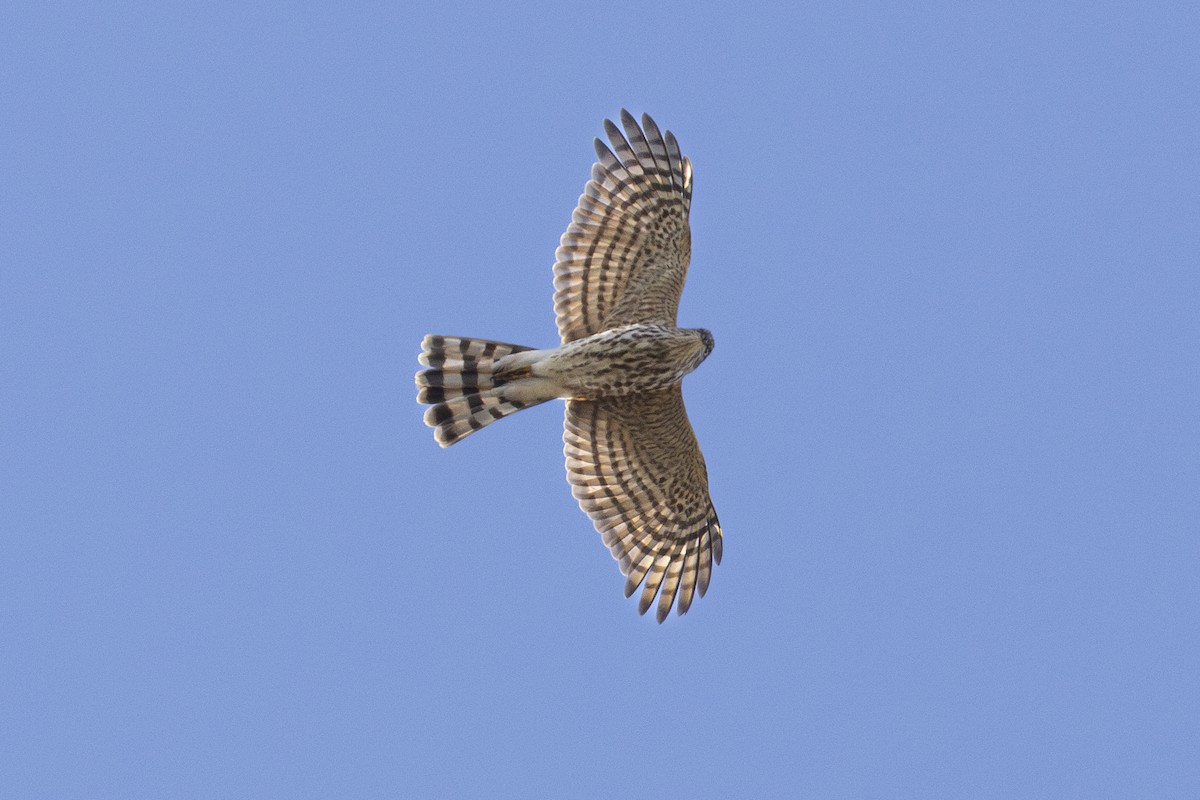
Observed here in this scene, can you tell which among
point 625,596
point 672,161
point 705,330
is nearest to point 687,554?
point 625,596

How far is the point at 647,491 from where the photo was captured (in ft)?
65.8

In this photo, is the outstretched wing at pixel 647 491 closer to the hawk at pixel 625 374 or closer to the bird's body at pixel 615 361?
the hawk at pixel 625 374

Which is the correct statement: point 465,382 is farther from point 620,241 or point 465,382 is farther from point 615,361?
point 620,241

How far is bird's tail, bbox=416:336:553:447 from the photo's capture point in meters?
19.6

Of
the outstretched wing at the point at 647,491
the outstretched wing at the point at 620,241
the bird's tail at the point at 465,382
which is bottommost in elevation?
the outstretched wing at the point at 647,491

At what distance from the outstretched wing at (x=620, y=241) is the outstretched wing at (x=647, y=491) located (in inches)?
29.3

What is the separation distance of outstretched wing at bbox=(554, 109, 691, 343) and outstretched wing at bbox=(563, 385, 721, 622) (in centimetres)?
74

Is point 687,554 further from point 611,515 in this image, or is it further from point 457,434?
point 457,434

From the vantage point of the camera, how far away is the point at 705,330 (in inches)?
781

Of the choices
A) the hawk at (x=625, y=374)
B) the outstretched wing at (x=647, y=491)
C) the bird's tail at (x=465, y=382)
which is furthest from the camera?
the outstretched wing at (x=647, y=491)

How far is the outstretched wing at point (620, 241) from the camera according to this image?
19.7m

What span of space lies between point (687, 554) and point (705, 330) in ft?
6.38

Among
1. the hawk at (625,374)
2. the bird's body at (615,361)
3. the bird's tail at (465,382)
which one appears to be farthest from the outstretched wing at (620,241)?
the bird's tail at (465,382)

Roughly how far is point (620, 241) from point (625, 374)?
1180 mm
